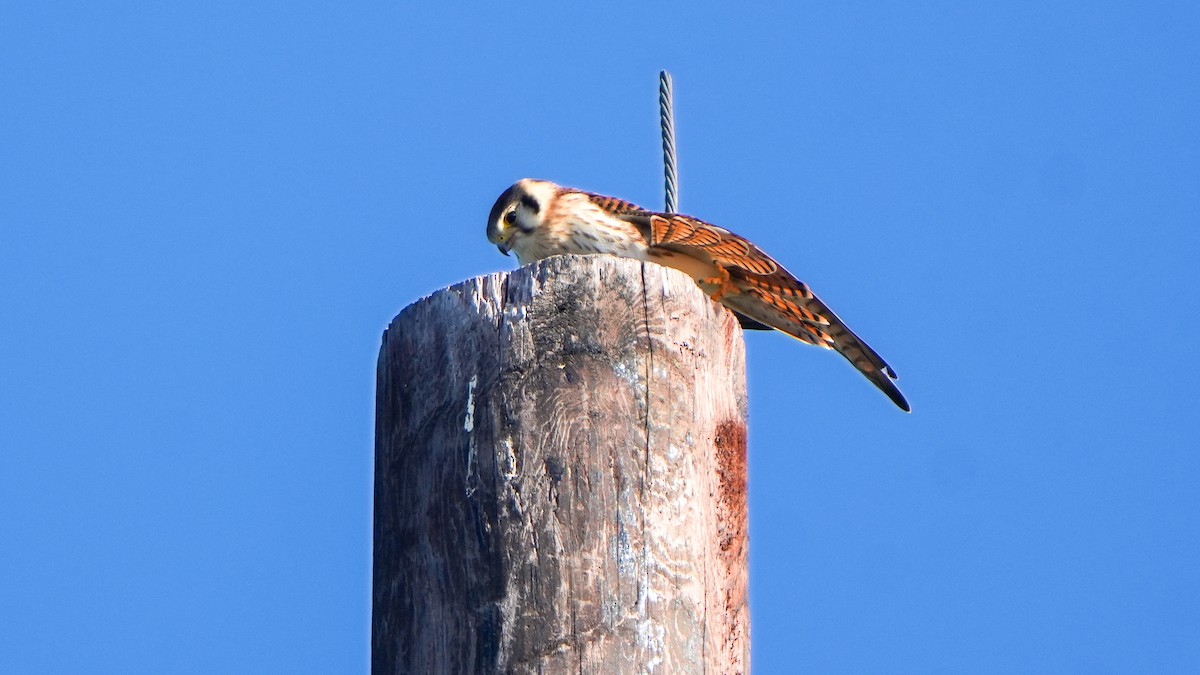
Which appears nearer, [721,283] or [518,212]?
[721,283]

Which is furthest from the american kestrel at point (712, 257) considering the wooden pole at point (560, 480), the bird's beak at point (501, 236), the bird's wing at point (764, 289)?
the wooden pole at point (560, 480)

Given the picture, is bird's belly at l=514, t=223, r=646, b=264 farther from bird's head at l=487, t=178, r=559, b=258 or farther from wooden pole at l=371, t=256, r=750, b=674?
wooden pole at l=371, t=256, r=750, b=674

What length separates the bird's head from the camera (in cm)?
571

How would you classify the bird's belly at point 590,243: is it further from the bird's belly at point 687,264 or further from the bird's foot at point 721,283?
the bird's foot at point 721,283

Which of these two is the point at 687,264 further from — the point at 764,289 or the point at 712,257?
the point at 764,289

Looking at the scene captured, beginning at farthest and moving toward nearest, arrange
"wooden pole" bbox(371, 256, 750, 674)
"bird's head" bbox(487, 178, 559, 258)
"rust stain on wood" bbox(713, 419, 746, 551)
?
1. "bird's head" bbox(487, 178, 559, 258)
2. "rust stain on wood" bbox(713, 419, 746, 551)
3. "wooden pole" bbox(371, 256, 750, 674)

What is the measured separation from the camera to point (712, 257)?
17.0ft

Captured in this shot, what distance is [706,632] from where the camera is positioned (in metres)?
2.79

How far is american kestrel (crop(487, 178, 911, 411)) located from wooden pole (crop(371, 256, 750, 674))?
6.69 feet

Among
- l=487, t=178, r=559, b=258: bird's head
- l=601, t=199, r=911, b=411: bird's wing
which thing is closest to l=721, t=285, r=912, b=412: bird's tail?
l=601, t=199, r=911, b=411: bird's wing

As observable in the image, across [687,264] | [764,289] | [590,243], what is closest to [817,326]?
[764,289]

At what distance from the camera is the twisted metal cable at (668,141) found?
5199mm

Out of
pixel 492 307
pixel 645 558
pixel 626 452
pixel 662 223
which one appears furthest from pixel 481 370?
pixel 662 223

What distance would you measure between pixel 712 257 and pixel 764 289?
0.84 ft
